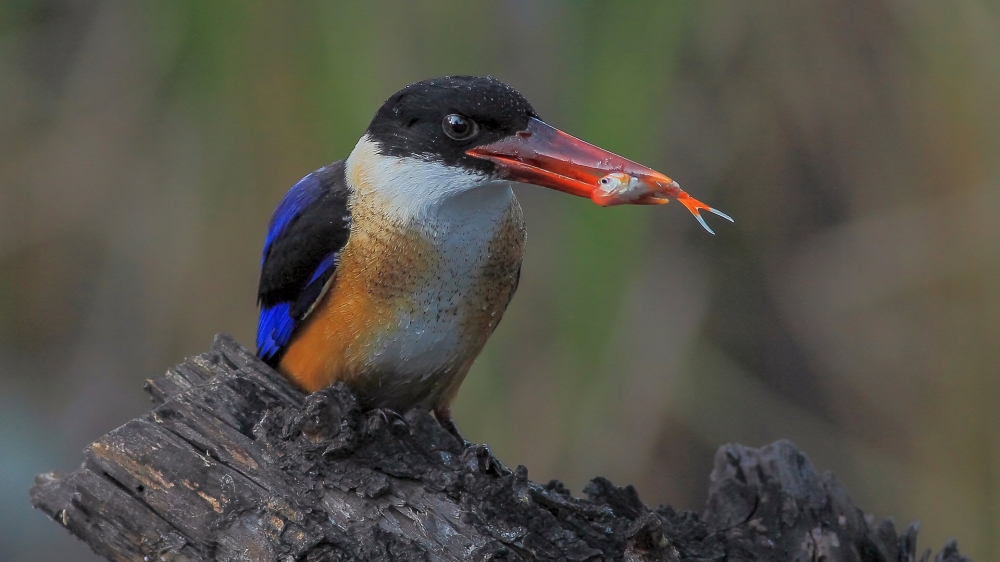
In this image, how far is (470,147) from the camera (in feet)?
8.52

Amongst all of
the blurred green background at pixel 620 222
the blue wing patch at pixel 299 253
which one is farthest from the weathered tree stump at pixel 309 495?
the blurred green background at pixel 620 222

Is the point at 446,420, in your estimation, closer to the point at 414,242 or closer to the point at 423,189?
the point at 414,242

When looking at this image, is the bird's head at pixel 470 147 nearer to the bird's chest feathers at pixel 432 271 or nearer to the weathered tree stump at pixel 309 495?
the bird's chest feathers at pixel 432 271

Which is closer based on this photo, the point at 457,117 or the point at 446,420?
the point at 457,117

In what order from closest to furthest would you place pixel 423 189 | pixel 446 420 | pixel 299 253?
1. pixel 423 189
2. pixel 299 253
3. pixel 446 420

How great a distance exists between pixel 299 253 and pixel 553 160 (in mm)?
853

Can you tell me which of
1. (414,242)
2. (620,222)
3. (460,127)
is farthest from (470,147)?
(620,222)

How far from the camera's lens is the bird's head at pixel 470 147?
2461 millimetres

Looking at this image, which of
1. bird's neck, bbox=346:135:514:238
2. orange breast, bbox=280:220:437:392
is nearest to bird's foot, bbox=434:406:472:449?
orange breast, bbox=280:220:437:392

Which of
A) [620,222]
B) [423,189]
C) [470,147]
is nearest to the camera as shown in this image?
[470,147]

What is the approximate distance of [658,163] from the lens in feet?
13.7

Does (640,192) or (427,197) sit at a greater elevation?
(640,192)

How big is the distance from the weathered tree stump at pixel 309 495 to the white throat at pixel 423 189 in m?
0.55

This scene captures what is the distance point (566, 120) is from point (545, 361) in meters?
1.01
